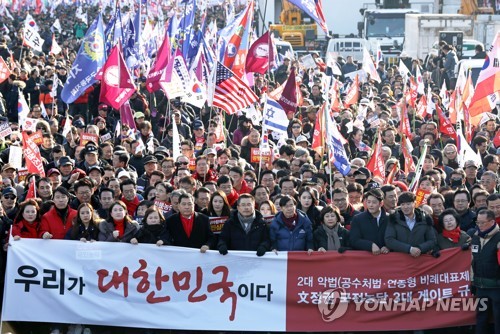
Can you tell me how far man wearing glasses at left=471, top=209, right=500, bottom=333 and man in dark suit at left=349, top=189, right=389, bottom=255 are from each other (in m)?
0.88

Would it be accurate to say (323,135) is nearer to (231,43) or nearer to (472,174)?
(472,174)

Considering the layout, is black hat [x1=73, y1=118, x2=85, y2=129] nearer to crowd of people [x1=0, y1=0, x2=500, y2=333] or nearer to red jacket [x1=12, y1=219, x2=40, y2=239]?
crowd of people [x1=0, y1=0, x2=500, y2=333]

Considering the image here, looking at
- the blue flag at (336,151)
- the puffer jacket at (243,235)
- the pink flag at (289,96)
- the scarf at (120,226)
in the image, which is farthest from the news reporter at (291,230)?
the pink flag at (289,96)

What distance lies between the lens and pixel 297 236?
39.1 ft

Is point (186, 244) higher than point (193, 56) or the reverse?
the reverse

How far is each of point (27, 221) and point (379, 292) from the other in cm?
350

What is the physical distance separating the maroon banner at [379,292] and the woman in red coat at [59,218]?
2229 millimetres

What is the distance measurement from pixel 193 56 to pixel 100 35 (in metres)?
4.04

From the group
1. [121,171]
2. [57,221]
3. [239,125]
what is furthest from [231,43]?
[57,221]

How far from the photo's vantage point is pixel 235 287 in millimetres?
11906

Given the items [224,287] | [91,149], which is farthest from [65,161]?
[224,287]

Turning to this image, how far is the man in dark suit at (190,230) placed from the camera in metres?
12.0

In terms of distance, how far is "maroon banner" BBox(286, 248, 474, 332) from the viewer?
38.8 ft

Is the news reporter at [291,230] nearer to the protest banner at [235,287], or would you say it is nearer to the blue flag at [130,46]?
the protest banner at [235,287]
